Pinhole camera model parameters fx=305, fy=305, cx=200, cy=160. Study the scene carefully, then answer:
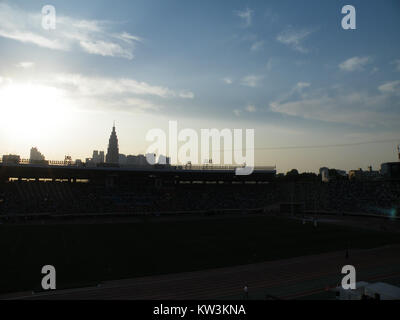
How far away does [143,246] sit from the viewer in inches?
1389

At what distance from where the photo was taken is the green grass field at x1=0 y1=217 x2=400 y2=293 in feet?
82.7

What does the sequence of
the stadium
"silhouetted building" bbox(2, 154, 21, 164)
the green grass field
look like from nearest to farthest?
the stadium → the green grass field → "silhouetted building" bbox(2, 154, 21, 164)

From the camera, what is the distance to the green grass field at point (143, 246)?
82.7ft

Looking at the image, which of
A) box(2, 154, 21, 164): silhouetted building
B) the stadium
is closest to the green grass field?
the stadium

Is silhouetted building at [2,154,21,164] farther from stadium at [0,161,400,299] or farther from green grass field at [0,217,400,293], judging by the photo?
green grass field at [0,217,400,293]

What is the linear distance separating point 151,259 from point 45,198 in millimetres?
43769

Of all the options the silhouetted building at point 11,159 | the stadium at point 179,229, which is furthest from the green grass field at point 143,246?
the silhouetted building at point 11,159

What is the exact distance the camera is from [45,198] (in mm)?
63531

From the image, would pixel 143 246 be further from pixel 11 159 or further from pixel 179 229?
pixel 11 159

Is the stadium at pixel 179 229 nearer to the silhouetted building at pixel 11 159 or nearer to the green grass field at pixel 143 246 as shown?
the green grass field at pixel 143 246

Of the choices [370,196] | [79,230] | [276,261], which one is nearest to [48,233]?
[79,230]
